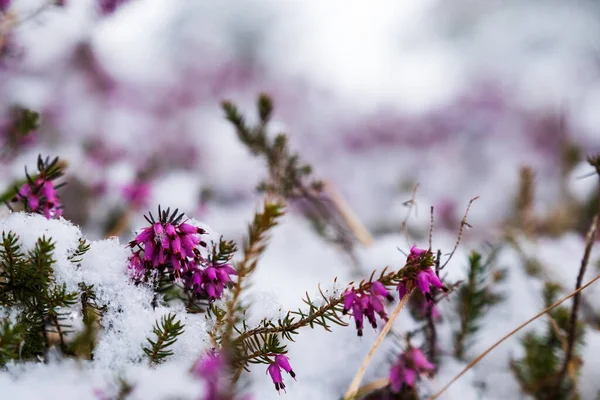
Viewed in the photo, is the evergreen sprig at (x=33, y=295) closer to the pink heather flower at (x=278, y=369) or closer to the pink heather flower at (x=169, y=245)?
the pink heather flower at (x=169, y=245)

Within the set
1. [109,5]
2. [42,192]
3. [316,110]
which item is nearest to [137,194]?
[109,5]

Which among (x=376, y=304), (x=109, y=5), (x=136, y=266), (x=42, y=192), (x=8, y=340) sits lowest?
(x=376, y=304)

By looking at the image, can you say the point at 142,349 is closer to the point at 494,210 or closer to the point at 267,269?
the point at 267,269

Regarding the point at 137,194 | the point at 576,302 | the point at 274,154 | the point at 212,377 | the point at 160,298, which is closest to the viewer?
the point at 212,377

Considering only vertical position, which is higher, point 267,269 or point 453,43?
point 453,43

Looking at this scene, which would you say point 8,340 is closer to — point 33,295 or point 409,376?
point 33,295

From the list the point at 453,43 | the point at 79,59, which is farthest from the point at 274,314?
the point at 453,43

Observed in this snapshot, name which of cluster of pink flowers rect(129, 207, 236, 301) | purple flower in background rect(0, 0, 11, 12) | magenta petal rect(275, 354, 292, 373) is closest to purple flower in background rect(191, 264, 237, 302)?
cluster of pink flowers rect(129, 207, 236, 301)
